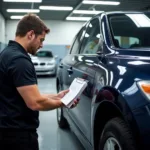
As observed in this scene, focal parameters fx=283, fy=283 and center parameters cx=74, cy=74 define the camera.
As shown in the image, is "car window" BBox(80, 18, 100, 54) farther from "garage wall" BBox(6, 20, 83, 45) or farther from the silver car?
"garage wall" BBox(6, 20, 83, 45)

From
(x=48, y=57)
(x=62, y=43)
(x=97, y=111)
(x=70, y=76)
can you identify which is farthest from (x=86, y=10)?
(x=97, y=111)

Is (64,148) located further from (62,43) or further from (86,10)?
(62,43)

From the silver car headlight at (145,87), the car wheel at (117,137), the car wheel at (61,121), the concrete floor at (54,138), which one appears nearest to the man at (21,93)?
the car wheel at (117,137)

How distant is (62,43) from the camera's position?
61.4 feet

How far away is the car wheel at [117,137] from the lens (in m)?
1.78

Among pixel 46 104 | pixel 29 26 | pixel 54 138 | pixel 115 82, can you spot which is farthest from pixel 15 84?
pixel 54 138

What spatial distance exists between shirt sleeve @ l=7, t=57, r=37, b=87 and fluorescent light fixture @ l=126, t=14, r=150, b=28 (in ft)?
4.73

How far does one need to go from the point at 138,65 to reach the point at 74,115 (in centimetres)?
152

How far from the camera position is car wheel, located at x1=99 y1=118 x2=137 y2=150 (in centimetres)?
178

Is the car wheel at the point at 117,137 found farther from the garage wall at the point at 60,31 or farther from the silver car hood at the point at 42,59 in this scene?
the garage wall at the point at 60,31

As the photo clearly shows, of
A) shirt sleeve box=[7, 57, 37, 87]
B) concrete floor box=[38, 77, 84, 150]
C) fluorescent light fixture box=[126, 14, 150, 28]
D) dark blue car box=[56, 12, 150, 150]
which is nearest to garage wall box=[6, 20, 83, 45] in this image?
concrete floor box=[38, 77, 84, 150]

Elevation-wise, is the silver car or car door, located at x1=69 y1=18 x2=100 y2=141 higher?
car door, located at x1=69 y1=18 x2=100 y2=141

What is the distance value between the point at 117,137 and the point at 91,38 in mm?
1411

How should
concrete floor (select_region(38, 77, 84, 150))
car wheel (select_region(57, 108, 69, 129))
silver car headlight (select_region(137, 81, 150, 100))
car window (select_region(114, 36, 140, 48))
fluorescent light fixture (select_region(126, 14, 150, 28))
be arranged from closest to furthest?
silver car headlight (select_region(137, 81, 150, 100)) < car window (select_region(114, 36, 140, 48)) < fluorescent light fixture (select_region(126, 14, 150, 28)) < concrete floor (select_region(38, 77, 84, 150)) < car wheel (select_region(57, 108, 69, 129))
